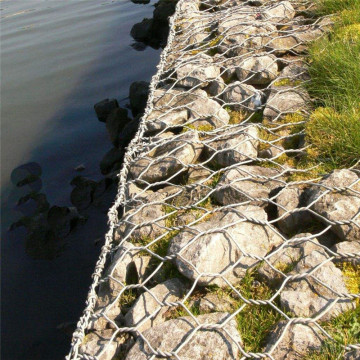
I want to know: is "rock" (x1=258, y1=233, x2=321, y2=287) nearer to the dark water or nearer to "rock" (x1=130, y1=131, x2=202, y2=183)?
"rock" (x1=130, y1=131, x2=202, y2=183)

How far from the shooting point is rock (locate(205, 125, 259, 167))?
2664 millimetres

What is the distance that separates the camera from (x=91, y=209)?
4.80m

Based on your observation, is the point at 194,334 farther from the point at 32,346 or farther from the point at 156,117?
the point at 32,346

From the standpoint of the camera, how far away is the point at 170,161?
2754mm

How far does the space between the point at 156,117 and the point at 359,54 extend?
4.85ft

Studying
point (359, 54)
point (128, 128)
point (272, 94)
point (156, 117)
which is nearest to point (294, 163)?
point (272, 94)

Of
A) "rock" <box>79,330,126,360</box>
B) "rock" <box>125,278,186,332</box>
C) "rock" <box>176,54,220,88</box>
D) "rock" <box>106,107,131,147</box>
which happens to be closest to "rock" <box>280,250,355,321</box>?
"rock" <box>125,278,186,332</box>

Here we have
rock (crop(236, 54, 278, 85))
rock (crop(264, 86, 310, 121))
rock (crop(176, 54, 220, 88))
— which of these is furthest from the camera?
rock (crop(176, 54, 220, 88))

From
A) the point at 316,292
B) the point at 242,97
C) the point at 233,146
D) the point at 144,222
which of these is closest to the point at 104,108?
the point at 242,97

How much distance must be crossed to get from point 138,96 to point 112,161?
131 centimetres

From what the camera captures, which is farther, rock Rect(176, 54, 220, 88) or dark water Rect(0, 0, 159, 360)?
dark water Rect(0, 0, 159, 360)

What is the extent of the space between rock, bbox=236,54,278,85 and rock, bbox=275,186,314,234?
1.42 m

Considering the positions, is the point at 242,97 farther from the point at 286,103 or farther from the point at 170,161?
the point at 170,161

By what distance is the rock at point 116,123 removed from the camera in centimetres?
584
